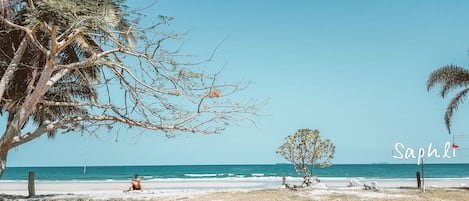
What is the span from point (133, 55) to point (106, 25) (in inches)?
47.6

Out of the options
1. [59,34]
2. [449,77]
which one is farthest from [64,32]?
[449,77]

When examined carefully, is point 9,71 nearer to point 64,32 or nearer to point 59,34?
point 59,34

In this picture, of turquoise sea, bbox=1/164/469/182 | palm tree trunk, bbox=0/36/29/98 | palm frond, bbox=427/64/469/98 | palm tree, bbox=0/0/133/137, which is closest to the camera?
palm tree, bbox=0/0/133/137

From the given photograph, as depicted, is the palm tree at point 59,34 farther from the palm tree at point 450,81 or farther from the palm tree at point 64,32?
the palm tree at point 450,81

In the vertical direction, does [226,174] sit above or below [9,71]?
below

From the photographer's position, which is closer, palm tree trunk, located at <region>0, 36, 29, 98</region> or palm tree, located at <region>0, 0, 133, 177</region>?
palm tree, located at <region>0, 0, 133, 177</region>

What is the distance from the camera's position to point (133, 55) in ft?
29.1

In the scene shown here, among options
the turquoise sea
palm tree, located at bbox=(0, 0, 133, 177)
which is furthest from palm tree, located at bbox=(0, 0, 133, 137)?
the turquoise sea

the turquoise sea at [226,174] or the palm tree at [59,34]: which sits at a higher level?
the palm tree at [59,34]

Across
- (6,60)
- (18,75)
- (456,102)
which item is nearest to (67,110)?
(18,75)

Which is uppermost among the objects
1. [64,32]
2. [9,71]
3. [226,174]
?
[64,32]

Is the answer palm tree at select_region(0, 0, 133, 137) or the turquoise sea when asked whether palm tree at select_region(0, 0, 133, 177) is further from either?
the turquoise sea

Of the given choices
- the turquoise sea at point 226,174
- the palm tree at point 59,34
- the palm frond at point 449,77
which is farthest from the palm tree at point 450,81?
the turquoise sea at point 226,174

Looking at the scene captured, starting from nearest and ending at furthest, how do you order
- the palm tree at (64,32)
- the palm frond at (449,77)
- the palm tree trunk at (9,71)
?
1. the palm tree at (64,32)
2. the palm tree trunk at (9,71)
3. the palm frond at (449,77)
